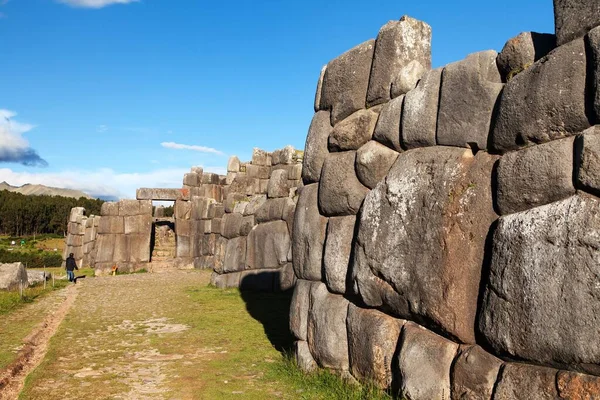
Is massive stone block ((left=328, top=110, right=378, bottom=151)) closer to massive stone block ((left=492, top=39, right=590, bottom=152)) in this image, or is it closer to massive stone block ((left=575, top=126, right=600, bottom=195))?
massive stone block ((left=492, top=39, right=590, bottom=152))

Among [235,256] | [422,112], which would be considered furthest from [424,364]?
[235,256]

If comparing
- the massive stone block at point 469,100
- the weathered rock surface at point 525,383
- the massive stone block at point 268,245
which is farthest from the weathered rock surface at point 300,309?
the massive stone block at point 268,245

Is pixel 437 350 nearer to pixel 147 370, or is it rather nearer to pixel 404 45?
pixel 404 45

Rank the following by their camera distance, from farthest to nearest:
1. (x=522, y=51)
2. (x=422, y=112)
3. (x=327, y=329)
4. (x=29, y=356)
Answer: (x=29, y=356)
(x=327, y=329)
(x=422, y=112)
(x=522, y=51)

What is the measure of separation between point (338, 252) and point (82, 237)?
26713 millimetres

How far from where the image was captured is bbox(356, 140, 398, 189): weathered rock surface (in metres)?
5.72

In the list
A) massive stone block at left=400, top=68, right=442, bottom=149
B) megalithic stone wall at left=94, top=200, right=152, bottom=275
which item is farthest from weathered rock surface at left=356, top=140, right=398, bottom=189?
megalithic stone wall at left=94, top=200, right=152, bottom=275

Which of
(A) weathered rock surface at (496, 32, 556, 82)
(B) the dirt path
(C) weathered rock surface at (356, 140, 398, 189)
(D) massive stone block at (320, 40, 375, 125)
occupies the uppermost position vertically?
(D) massive stone block at (320, 40, 375, 125)

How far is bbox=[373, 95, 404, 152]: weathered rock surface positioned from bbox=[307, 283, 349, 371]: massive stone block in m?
1.80

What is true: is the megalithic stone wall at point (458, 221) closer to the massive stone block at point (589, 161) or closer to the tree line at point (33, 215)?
the massive stone block at point (589, 161)

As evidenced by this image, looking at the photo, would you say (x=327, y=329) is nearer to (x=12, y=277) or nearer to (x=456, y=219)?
(x=456, y=219)

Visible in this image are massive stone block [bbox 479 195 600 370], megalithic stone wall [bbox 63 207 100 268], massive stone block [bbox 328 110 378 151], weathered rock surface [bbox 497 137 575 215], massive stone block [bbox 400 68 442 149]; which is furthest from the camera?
megalithic stone wall [bbox 63 207 100 268]

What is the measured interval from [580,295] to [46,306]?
1343 cm

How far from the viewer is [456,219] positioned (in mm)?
4586
